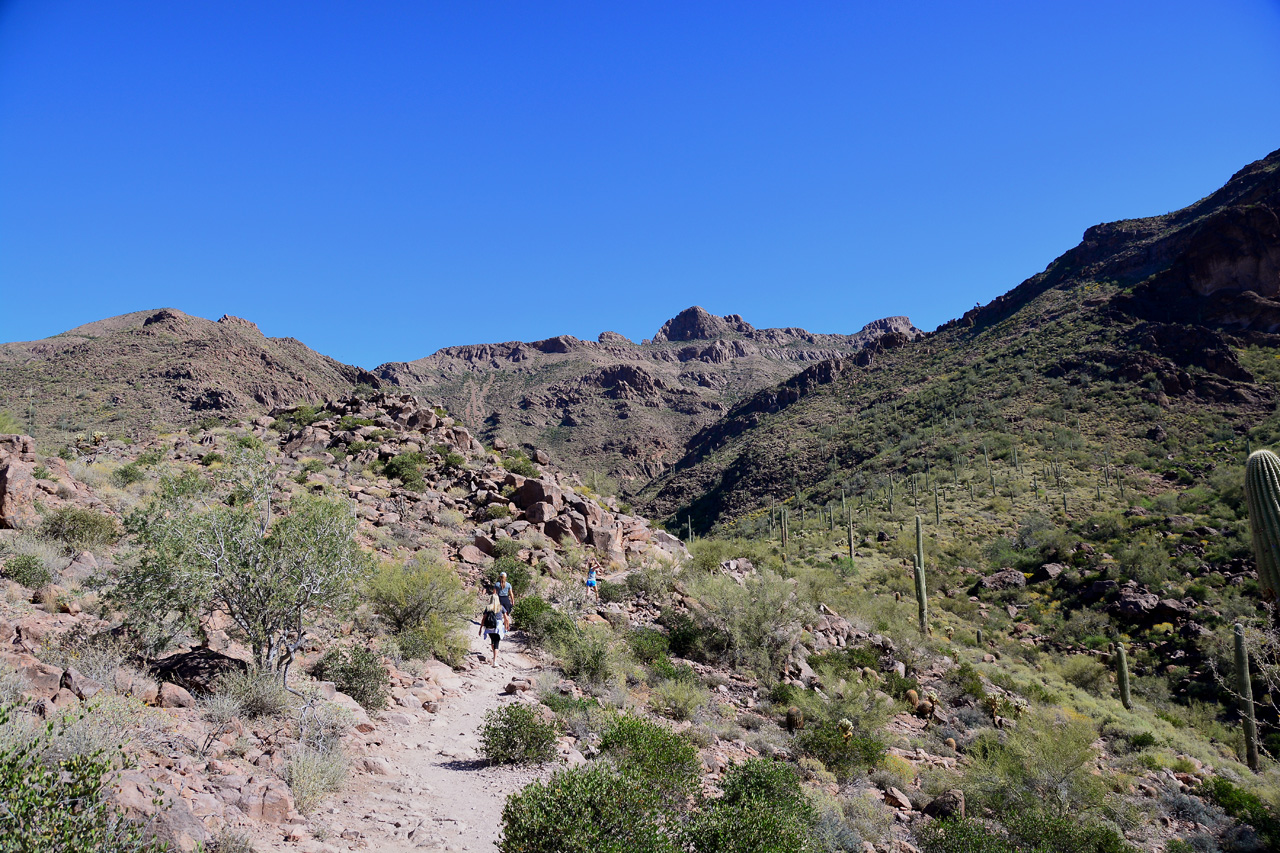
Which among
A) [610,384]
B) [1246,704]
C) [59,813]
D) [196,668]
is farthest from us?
[610,384]

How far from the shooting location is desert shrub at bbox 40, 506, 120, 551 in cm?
908

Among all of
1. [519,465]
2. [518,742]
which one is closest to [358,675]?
[518,742]

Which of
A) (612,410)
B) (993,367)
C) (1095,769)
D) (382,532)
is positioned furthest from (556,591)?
(612,410)

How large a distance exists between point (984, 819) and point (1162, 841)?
3138 millimetres

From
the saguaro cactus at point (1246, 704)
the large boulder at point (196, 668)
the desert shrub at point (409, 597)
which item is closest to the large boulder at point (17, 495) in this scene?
the large boulder at point (196, 668)

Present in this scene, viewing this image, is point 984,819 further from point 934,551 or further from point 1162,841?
point 934,551

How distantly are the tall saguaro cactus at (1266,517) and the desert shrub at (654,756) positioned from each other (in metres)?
19.5

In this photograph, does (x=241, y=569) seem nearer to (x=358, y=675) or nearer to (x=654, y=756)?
(x=358, y=675)

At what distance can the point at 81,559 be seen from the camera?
880cm

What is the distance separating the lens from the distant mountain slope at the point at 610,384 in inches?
3339

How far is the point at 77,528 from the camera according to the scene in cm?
932

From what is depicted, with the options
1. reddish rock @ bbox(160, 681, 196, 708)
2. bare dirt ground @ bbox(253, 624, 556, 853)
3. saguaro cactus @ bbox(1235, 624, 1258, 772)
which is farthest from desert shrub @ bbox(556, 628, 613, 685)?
saguaro cactus @ bbox(1235, 624, 1258, 772)

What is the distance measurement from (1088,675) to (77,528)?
2509cm

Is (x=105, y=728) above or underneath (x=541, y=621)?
above
